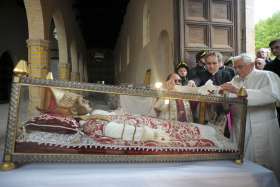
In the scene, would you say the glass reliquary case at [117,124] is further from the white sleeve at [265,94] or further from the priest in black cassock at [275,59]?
the priest in black cassock at [275,59]

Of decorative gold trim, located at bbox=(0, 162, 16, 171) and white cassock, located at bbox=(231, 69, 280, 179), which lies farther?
white cassock, located at bbox=(231, 69, 280, 179)

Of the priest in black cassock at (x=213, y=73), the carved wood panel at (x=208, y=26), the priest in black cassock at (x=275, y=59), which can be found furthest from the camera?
the carved wood panel at (x=208, y=26)

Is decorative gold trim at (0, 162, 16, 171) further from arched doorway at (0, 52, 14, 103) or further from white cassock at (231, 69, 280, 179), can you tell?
arched doorway at (0, 52, 14, 103)

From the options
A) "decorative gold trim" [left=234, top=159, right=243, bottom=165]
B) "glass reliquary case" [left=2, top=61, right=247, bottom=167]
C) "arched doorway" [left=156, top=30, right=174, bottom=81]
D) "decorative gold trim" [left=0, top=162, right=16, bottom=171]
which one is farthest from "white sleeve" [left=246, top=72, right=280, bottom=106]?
"arched doorway" [left=156, top=30, right=174, bottom=81]

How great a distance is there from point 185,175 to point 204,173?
0.15 meters

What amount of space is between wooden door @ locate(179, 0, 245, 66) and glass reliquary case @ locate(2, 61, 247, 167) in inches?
111

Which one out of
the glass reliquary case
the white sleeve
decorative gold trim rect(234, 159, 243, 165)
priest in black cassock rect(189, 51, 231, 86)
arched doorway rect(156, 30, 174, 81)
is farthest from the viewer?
arched doorway rect(156, 30, 174, 81)

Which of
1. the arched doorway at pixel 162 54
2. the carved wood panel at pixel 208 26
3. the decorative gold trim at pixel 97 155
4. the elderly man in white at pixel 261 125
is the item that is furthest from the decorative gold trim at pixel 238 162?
the arched doorway at pixel 162 54

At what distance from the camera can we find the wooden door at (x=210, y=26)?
16.8 ft

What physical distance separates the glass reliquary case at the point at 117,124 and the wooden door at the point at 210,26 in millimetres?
2813

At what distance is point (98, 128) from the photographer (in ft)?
6.68

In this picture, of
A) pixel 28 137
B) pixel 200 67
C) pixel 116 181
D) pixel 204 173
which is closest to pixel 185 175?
pixel 204 173

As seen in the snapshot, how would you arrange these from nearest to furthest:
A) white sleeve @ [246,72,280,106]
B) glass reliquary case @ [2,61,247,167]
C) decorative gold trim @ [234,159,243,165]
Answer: glass reliquary case @ [2,61,247,167]
decorative gold trim @ [234,159,243,165]
white sleeve @ [246,72,280,106]

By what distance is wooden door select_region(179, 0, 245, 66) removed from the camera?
5133 millimetres
